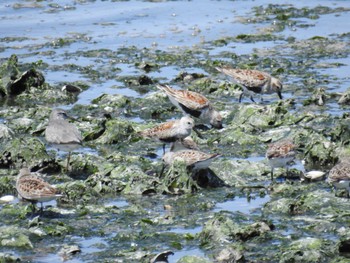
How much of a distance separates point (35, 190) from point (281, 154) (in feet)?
11.0

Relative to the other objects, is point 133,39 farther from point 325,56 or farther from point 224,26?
point 325,56

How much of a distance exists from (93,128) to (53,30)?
854 centimetres

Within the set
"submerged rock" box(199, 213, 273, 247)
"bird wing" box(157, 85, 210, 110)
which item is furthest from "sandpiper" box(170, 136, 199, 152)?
"submerged rock" box(199, 213, 273, 247)

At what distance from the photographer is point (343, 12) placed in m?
25.3

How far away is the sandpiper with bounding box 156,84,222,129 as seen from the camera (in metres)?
16.7

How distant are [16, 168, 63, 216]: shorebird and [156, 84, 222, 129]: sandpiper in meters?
A: 4.39

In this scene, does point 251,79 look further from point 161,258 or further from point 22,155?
point 161,258

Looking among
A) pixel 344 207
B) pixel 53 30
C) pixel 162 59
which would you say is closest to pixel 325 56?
pixel 162 59

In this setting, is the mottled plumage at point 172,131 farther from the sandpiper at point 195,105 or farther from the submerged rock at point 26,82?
the submerged rock at point 26,82

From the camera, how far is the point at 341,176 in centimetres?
1269

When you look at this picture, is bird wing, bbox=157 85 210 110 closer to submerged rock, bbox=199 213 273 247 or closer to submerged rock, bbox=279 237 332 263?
submerged rock, bbox=199 213 273 247

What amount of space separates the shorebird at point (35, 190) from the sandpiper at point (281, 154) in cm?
298

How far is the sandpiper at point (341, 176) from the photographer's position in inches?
498

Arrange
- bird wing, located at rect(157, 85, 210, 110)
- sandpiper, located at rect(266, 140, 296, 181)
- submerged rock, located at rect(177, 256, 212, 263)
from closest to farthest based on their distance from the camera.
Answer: submerged rock, located at rect(177, 256, 212, 263) < sandpiper, located at rect(266, 140, 296, 181) < bird wing, located at rect(157, 85, 210, 110)
